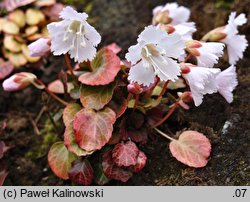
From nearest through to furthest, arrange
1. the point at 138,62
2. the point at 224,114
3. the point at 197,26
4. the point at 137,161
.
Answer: the point at 138,62 → the point at 137,161 → the point at 224,114 → the point at 197,26

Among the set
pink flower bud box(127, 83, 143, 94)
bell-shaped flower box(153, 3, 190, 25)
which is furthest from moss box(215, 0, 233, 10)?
pink flower bud box(127, 83, 143, 94)

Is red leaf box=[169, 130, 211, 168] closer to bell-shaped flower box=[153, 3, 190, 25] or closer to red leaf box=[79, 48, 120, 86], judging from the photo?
red leaf box=[79, 48, 120, 86]

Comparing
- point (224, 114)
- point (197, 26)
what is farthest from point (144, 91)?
point (197, 26)

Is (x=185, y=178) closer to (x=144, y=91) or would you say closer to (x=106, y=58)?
(x=144, y=91)

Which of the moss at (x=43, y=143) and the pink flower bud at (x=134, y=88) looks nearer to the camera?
the pink flower bud at (x=134, y=88)

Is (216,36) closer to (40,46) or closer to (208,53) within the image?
(208,53)

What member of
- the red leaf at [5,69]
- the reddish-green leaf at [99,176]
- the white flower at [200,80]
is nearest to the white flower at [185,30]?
the white flower at [200,80]

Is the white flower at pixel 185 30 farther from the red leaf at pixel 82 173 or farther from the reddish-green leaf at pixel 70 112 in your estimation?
the red leaf at pixel 82 173
